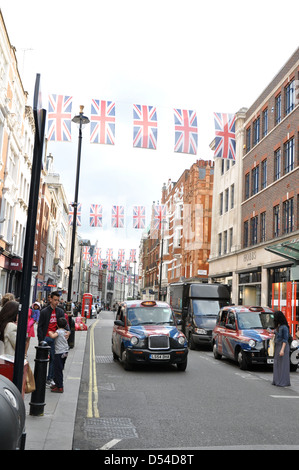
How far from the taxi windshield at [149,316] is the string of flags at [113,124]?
5774 millimetres

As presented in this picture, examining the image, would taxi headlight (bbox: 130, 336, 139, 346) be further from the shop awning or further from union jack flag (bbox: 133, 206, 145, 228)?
union jack flag (bbox: 133, 206, 145, 228)

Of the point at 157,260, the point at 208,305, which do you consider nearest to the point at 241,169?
the point at 208,305

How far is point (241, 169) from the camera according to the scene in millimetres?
35281

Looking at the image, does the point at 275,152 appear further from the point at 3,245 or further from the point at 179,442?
the point at 179,442

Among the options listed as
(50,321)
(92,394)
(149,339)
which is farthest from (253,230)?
(50,321)

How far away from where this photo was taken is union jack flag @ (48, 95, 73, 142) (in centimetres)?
1602

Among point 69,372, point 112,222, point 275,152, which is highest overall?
point 275,152

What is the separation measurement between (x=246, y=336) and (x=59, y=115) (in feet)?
31.1

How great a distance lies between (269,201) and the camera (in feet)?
95.3

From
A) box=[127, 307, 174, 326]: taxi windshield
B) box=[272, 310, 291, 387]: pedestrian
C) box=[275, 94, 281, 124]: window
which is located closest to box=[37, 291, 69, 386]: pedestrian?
box=[127, 307, 174, 326]: taxi windshield

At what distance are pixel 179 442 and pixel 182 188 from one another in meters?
53.5

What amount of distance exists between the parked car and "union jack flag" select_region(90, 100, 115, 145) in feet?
23.7

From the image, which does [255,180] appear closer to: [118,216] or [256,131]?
[256,131]

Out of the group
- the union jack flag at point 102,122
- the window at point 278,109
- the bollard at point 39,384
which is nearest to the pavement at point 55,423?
the bollard at point 39,384
